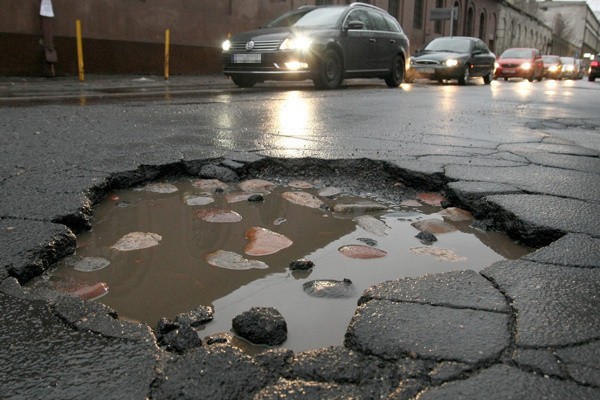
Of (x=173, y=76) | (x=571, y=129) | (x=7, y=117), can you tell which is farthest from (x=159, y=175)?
(x=173, y=76)

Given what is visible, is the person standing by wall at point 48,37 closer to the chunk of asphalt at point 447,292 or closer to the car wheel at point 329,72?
the car wheel at point 329,72

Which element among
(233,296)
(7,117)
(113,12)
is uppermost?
(113,12)

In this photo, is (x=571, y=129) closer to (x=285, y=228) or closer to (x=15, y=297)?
(x=285, y=228)

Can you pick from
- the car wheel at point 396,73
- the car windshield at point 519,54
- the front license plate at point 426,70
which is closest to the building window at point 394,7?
the car windshield at point 519,54

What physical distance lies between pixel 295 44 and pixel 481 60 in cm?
829

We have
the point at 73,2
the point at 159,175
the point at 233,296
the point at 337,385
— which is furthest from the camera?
the point at 73,2

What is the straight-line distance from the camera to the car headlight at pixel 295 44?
9.04m

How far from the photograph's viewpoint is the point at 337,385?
1.07 m

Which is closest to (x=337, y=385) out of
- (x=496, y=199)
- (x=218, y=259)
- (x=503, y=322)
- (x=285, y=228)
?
(x=503, y=322)

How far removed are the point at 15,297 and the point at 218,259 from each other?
63 cm

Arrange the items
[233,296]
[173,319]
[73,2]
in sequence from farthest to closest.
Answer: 1. [73,2]
2. [233,296]
3. [173,319]

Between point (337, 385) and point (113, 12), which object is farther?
point (113, 12)

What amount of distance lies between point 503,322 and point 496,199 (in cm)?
122

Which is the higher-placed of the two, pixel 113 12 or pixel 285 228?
pixel 113 12
